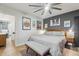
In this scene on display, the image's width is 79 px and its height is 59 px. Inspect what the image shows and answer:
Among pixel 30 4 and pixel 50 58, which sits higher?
pixel 30 4

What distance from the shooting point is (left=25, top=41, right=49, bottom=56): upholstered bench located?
2004 millimetres

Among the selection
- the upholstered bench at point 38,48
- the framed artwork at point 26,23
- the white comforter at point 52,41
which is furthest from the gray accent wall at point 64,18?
the upholstered bench at point 38,48

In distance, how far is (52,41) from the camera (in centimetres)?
196

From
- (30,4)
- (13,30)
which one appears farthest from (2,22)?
(30,4)

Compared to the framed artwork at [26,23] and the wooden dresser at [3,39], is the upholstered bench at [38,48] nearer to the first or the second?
the framed artwork at [26,23]

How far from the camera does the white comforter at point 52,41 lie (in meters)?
1.94

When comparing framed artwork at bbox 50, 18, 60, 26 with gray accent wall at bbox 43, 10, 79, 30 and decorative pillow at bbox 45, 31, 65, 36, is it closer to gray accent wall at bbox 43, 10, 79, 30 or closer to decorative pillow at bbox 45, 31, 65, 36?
gray accent wall at bbox 43, 10, 79, 30

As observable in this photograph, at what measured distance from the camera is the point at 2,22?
2.03 meters

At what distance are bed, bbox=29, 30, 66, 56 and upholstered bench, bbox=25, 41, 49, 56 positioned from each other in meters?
0.07

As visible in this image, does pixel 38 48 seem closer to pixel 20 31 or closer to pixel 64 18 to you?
pixel 20 31

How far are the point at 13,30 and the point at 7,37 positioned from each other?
0.69 feet

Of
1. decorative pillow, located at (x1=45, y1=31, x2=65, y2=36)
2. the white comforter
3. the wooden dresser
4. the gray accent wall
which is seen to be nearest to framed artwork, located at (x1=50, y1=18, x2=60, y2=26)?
the gray accent wall

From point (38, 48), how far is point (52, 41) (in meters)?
0.34

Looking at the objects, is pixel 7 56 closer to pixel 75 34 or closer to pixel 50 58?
pixel 50 58
